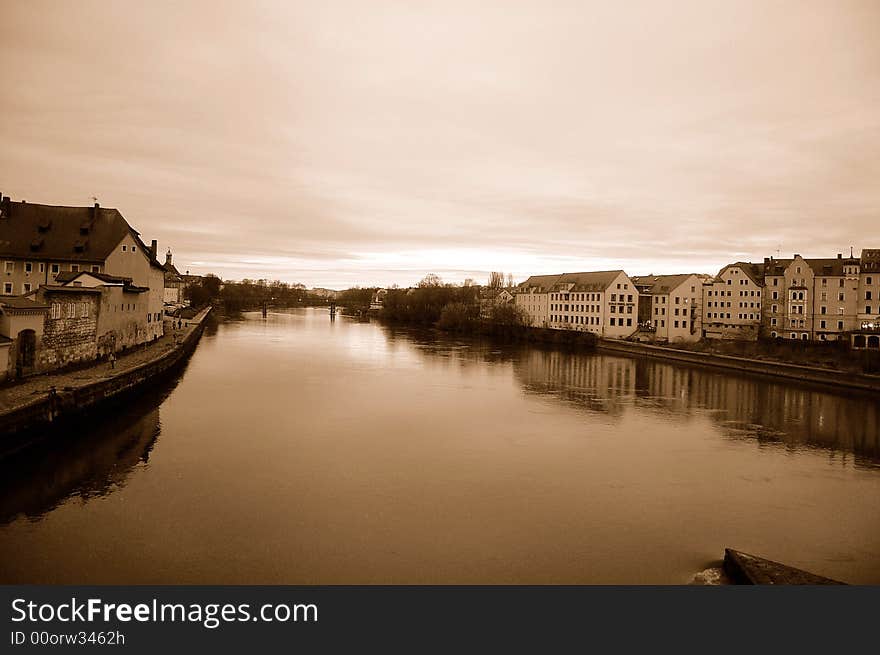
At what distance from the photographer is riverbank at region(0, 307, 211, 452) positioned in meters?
10.7

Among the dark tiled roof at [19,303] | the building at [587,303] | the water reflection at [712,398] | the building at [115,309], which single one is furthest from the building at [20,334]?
the building at [587,303]

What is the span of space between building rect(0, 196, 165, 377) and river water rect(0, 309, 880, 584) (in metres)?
2.65

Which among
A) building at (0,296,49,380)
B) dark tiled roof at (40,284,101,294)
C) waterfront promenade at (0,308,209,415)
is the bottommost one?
waterfront promenade at (0,308,209,415)

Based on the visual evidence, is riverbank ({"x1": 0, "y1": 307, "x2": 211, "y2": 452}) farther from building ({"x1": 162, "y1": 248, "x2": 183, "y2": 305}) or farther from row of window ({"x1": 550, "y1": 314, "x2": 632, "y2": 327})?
building ({"x1": 162, "y1": 248, "x2": 183, "y2": 305})

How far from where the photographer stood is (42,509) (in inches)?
336

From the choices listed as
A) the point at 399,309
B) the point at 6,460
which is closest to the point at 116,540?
the point at 6,460

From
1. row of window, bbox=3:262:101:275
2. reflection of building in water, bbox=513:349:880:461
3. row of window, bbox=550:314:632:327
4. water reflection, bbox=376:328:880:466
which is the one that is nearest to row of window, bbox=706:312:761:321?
row of window, bbox=550:314:632:327

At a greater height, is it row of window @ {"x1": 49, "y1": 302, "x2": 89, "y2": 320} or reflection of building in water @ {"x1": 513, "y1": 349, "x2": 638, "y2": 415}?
row of window @ {"x1": 49, "y1": 302, "x2": 89, "y2": 320}

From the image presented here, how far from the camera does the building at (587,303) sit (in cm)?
4056

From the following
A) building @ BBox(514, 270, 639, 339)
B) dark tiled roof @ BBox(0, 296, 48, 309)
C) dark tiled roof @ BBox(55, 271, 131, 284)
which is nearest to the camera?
dark tiled roof @ BBox(0, 296, 48, 309)

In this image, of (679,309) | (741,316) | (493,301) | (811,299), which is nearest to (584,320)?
(679,309)

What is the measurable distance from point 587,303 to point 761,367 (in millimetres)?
16890

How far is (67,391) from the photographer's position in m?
12.6

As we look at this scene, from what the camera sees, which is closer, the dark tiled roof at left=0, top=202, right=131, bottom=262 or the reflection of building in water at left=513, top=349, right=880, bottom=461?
the reflection of building in water at left=513, top=349, right=880, bottom=461
